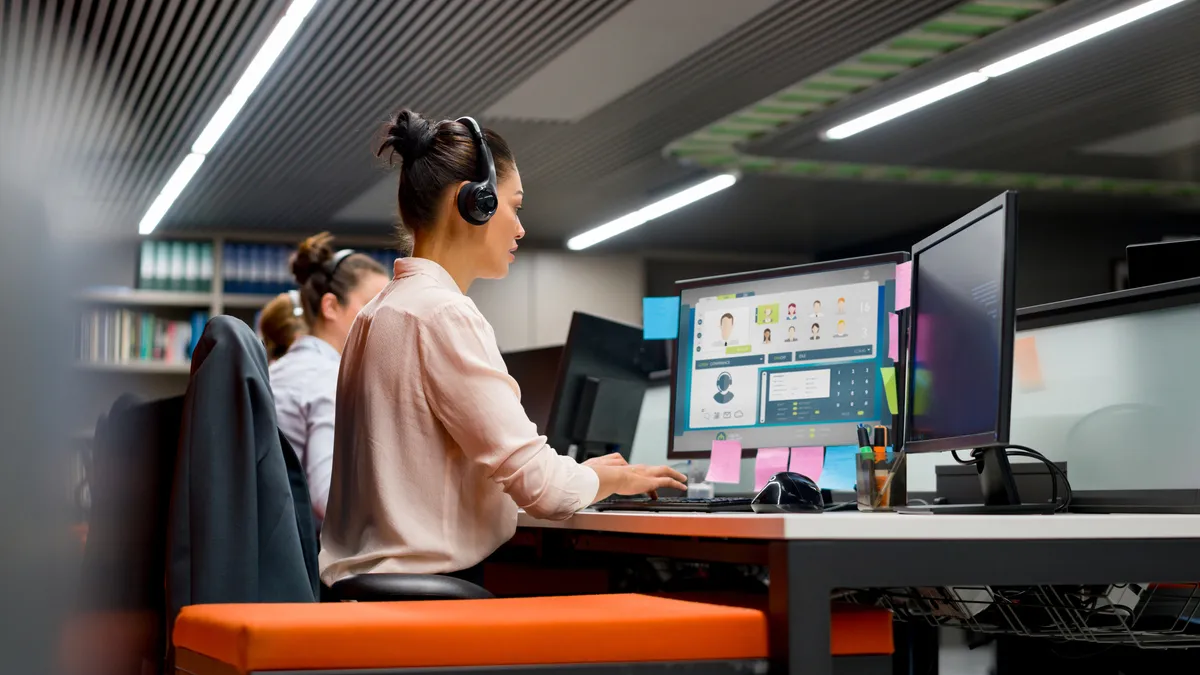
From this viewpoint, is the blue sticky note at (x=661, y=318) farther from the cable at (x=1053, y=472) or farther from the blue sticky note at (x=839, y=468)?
the cable at (x=1053, y=472)

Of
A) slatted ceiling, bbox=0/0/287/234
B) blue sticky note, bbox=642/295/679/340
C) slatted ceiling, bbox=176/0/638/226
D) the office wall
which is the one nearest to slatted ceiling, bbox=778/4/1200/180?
slatted ceiling, bbox=176/0/638/226

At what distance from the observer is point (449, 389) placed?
1.69m

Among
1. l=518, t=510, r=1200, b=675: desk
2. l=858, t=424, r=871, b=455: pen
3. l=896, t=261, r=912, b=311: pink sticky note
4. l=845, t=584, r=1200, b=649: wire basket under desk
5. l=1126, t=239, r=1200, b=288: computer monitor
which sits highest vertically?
l=1126, t=239, r=1200, b=288: computer monitor

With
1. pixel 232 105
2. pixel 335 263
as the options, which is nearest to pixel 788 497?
pixel 335 263

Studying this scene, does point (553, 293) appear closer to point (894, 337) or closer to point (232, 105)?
point (232, 105)

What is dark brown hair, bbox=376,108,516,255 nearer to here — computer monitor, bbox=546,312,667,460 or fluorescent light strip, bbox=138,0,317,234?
computer monitor, bbox=546,312,667,460

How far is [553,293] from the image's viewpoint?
29.6 feet

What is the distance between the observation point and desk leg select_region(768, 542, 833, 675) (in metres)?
1.29

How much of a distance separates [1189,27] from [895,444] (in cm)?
399

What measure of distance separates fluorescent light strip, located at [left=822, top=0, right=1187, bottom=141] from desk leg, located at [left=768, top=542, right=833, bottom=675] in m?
4.20

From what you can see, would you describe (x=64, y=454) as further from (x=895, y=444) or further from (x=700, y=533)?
(x=895, y=444)

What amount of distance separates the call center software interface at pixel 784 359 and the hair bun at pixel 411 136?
0.66 m

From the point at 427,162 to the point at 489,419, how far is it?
0.49 meters

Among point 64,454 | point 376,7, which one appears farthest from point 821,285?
point 376,7
